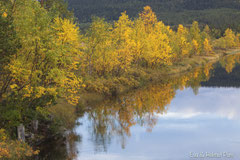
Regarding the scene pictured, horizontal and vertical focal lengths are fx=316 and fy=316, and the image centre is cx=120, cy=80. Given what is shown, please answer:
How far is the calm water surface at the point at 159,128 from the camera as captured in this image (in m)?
29.3

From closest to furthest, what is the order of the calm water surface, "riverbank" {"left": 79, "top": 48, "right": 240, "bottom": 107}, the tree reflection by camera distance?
the calm water surface → the tree reflection → "riverbank" {"left": 79, "top": 48, "right": 240, "bottom": 107}

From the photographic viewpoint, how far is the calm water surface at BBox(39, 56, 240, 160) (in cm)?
2927

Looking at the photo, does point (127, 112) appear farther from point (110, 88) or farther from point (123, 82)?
point (123, 82)

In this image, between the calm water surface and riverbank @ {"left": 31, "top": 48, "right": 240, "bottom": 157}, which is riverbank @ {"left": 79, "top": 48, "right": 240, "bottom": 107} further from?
the calm water surface

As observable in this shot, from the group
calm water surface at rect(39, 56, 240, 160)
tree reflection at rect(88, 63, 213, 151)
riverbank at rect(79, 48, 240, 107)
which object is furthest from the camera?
riverbank at rect(79, 48, 240, 107)

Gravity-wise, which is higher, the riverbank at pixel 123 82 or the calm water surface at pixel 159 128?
the riverbank at pixel 123 82

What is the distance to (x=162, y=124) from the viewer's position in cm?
3944

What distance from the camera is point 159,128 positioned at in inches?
Answer: 1483

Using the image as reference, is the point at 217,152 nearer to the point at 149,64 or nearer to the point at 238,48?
the point at 149,64

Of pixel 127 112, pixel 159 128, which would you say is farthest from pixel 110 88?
pixel 159 128

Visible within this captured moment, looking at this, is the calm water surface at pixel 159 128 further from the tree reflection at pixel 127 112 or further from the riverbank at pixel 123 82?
the riverbank at pixel 123 82

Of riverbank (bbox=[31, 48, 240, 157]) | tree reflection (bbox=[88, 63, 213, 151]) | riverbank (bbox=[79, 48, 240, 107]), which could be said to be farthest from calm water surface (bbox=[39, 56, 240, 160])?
riverbank (bbox=[79, 48, 240, 107])

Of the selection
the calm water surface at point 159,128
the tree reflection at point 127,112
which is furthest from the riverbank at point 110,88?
the tree reflection at point 127,112

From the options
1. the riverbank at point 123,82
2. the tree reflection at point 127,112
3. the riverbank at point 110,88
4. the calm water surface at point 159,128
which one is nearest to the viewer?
the calm water surface at point 159,128
